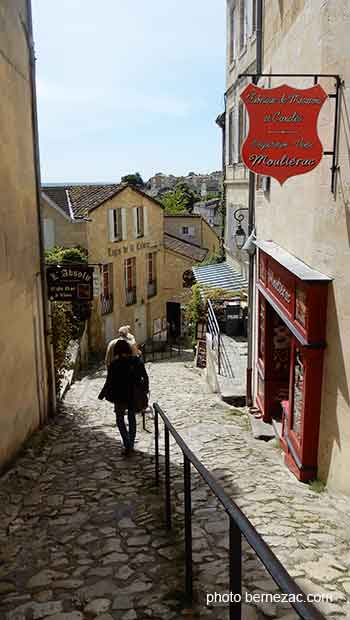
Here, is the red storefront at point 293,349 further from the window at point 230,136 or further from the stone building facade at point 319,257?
the window at point 230,136

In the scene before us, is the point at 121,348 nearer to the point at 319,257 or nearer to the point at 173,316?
the point at 319,257

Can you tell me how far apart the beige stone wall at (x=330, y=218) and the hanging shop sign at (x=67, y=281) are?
14.0 feet

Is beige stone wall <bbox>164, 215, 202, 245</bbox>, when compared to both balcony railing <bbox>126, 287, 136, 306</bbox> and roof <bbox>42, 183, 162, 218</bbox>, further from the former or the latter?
balcony railing <bbox>126, 287, 136, 306</bbox>

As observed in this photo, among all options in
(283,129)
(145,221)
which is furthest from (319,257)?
(145,221)

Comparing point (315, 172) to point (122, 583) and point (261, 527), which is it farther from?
point (122, 583)

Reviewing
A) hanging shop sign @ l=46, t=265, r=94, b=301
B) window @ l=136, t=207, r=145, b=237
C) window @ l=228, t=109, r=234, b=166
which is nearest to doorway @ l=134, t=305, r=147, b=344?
window @ l=136, t=207, r=145, b=237

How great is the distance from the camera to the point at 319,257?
573cm

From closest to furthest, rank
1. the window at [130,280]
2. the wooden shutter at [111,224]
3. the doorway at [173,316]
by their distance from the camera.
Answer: the wooden shutter at [111,224]
the window at [130,280]
the doorway at [173,316]

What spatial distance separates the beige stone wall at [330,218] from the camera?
16.3 feet

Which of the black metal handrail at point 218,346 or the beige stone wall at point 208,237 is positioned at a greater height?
the beige stone wall at point 208,237

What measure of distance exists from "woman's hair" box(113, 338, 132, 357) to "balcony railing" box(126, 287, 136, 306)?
812 inches

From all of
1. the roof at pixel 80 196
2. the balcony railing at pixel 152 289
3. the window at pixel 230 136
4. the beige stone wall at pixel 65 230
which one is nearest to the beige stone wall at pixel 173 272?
the balcony railing at pixel 152 289

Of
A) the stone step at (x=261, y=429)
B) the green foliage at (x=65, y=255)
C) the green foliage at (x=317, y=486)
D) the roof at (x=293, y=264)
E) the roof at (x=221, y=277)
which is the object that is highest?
the roof at (x=293, y=264)

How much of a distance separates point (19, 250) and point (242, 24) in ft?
31.9
